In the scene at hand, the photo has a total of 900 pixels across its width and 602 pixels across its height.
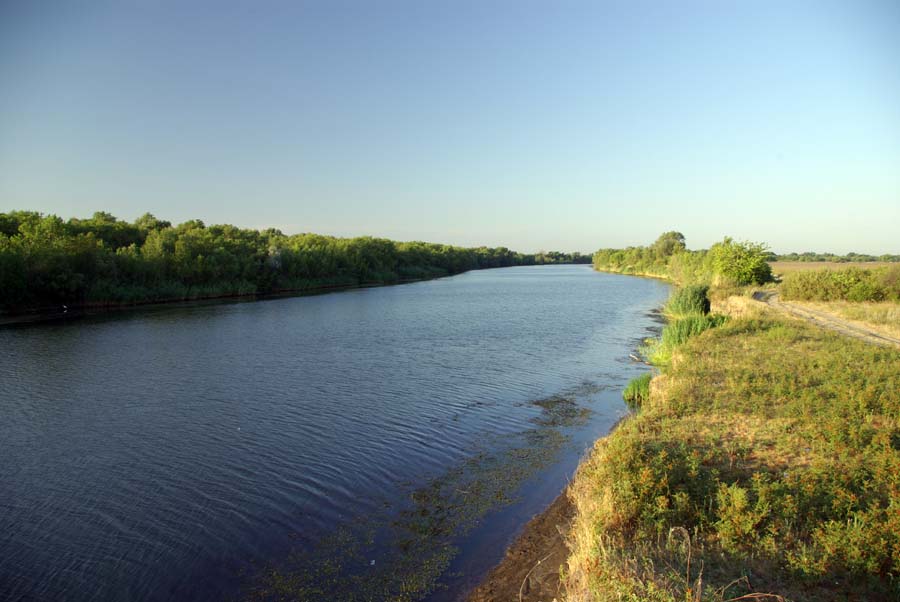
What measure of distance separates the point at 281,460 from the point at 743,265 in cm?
4421

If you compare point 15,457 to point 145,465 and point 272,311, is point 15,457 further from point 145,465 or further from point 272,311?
point 272,311

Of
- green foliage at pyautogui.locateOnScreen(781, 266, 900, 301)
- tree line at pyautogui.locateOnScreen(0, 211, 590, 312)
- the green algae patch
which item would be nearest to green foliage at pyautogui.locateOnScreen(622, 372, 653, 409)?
the green algae patch

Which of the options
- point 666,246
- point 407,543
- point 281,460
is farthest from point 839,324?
point 666,246

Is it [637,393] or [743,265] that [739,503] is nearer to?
[637,393]

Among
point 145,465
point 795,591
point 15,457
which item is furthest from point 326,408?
point 795,591

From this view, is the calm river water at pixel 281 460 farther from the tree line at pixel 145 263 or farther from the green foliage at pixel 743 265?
the green foliage at pixel 743 265

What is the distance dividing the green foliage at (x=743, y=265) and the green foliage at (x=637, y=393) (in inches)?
1242

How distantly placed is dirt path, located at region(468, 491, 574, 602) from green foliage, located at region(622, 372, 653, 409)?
25.0 feet

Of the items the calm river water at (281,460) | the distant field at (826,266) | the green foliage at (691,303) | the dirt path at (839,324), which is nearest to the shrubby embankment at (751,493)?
the calm river water at (281,460)

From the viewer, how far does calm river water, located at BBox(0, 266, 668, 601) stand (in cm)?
753

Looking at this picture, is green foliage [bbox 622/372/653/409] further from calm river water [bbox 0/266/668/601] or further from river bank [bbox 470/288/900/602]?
river bank [bbox 470/288/900/602]

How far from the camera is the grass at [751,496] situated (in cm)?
526

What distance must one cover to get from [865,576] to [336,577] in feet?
21.5

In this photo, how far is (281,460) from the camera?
11586 millimetres
